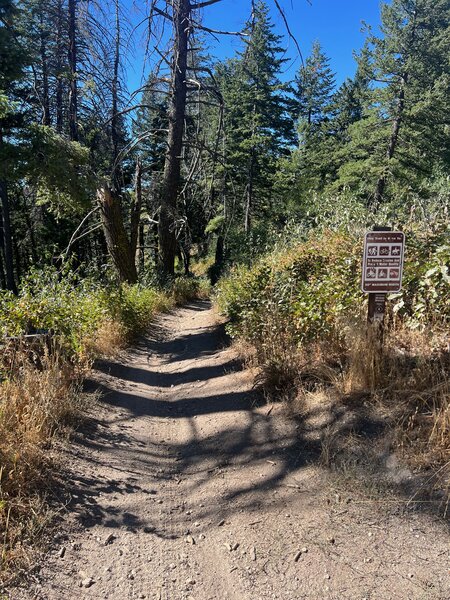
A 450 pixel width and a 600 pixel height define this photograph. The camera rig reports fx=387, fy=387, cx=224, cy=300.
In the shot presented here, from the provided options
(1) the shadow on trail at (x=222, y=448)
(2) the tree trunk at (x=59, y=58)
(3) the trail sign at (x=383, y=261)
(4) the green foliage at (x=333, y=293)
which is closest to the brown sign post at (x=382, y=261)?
(3) the trail sign at (x=383, y=261)

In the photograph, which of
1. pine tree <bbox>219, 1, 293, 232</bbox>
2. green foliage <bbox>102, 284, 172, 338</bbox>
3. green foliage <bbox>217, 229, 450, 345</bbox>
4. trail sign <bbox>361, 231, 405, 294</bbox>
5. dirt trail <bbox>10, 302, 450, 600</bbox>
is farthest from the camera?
pine tree <bbox>219, 1, 293, 232</bbox>

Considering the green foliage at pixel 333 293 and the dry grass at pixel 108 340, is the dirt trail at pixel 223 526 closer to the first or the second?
the green foliage at pixel 333 293

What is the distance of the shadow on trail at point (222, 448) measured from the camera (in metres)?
2.81

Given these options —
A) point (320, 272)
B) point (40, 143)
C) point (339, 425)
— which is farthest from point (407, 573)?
point (40, 143)

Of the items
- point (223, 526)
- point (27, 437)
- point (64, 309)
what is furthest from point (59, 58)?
point (223, 526)

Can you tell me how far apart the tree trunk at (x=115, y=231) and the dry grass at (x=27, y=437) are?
6211 mm

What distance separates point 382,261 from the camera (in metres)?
3.49

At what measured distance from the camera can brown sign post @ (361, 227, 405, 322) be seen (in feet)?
11.3

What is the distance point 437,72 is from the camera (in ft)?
72.5

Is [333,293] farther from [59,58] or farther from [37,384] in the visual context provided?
[59,58]

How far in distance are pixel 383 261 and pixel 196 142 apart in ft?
27.8

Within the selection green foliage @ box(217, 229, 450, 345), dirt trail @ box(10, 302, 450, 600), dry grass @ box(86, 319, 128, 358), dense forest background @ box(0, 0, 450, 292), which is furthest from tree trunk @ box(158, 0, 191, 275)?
dirt trail @ box(10, 302, 450, 600)

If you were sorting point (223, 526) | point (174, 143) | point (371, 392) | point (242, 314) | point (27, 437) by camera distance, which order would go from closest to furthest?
point (223, 526) < point (27, 437) < point (371, 392) < point (242, 314) < point (174, 143)

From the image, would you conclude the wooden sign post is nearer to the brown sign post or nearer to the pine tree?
the brown sign post
